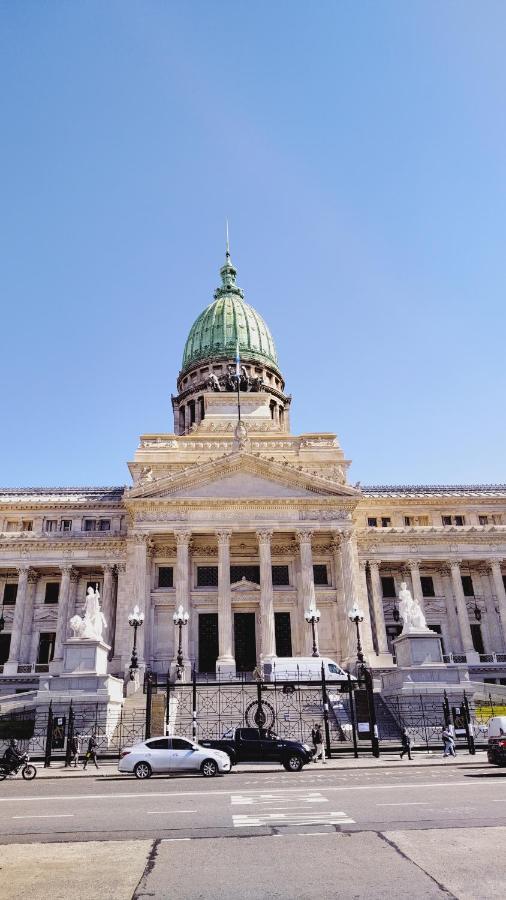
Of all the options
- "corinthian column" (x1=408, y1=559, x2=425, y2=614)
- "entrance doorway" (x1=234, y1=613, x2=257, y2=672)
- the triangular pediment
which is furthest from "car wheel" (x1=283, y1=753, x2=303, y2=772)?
"corinthian column" (x1=408, y1=559, x2=425, y2=614)

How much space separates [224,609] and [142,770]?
24081mm

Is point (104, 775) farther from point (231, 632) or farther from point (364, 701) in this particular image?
point (231, 632)

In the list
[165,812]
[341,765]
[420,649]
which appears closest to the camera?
[165,812]

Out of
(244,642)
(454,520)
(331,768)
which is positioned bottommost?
(331,768)

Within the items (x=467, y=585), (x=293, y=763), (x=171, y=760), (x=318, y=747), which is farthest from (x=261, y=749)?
(x=467, y=585)

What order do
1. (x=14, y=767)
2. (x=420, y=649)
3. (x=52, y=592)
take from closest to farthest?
1. (x=14, y=767)
2. (x=420, y=649)
3. (x=52, y=592)

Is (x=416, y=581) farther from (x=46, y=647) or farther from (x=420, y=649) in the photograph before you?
(x=46, y=647)

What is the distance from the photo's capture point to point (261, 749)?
2148 centimetres

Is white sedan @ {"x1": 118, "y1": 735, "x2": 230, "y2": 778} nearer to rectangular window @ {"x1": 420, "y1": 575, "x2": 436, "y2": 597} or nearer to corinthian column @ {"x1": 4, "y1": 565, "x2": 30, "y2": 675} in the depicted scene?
corinthian column @ {"x1": 4, "y1": 565, "x2": 30, "y2": 675}

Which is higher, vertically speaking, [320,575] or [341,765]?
[320,575]

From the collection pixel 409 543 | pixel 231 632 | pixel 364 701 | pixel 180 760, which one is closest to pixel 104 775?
pixel 180 760

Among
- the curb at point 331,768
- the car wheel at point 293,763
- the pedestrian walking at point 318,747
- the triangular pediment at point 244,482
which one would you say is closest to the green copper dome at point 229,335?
the triangular pediment at point 244,482

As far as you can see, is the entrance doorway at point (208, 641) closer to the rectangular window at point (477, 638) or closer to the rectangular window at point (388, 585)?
the rectangular window at point (388, 585)

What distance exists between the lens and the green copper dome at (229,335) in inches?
2931
